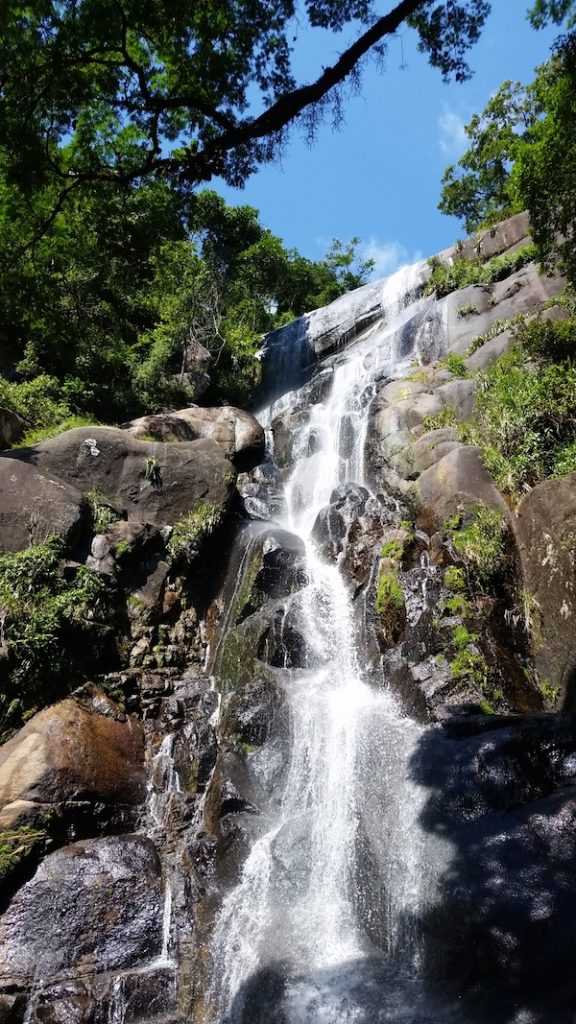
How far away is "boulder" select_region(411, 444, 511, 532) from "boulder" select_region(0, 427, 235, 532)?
490cm

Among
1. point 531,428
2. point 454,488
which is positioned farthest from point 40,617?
point 531,428

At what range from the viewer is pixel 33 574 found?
33.5 ft

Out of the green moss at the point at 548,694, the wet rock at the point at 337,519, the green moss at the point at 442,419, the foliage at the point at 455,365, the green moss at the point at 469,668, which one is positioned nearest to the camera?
the green moss at the point at 548,694

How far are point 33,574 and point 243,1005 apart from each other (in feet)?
23.5

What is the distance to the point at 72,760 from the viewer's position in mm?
8219

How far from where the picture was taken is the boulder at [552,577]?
8.28 m

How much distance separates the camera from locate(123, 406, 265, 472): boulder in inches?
632

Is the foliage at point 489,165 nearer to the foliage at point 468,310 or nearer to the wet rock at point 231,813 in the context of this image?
the foliage at point 468,310

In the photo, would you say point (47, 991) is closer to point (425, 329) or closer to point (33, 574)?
point (33, 574)

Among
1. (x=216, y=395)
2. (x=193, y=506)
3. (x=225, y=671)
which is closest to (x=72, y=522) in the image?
(x=193, y=506)

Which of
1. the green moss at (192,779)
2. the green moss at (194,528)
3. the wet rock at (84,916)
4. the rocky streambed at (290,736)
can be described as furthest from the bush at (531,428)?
the wet rock at (84,916)

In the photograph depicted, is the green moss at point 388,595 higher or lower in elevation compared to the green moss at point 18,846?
higher

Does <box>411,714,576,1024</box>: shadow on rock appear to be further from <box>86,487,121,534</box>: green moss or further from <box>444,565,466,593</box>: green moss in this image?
<box>86,487,121,534</box>: green moss

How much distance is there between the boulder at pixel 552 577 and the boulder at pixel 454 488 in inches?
39.2
